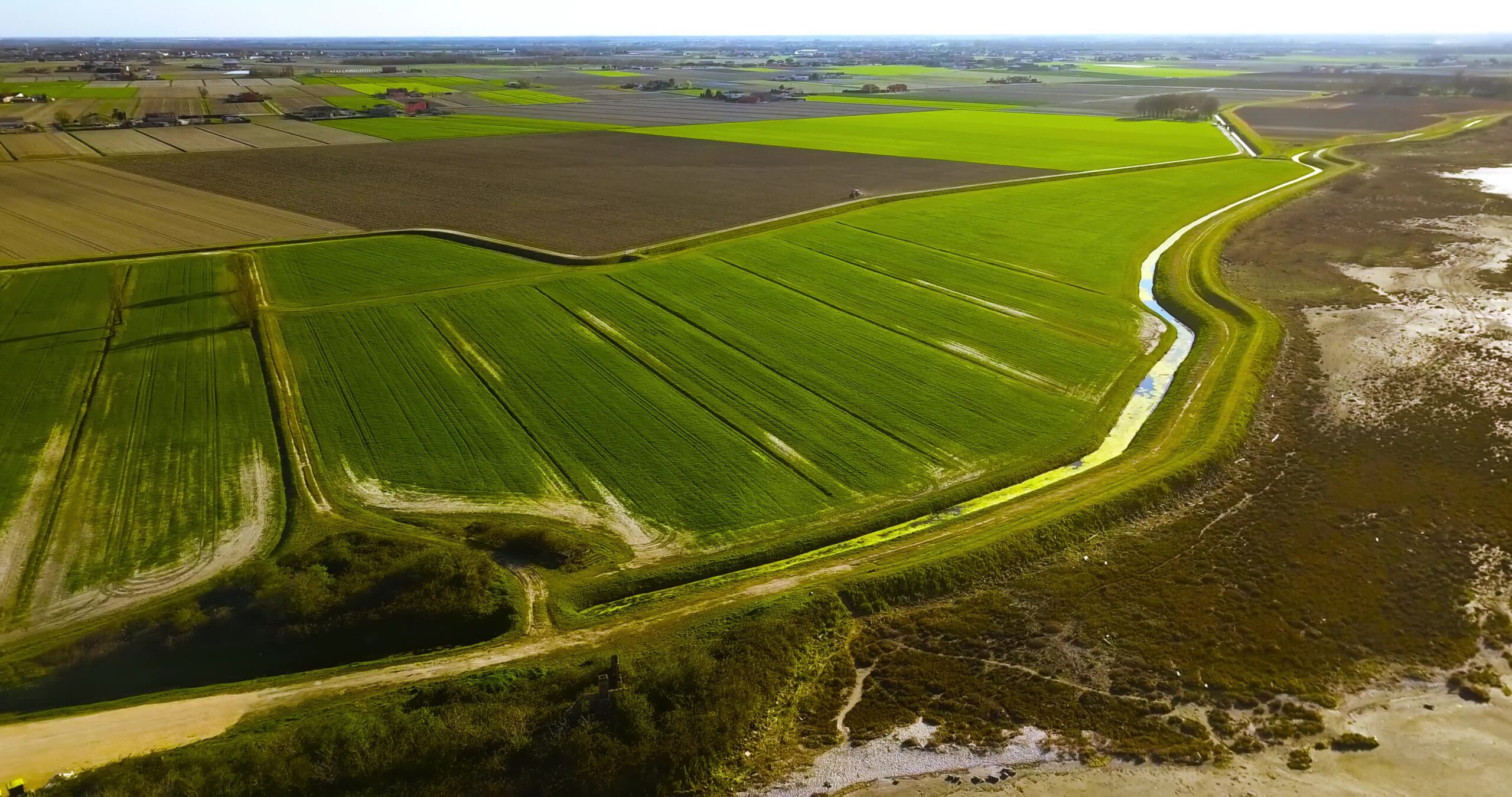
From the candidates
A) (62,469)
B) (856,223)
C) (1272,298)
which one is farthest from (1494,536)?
(62,469)

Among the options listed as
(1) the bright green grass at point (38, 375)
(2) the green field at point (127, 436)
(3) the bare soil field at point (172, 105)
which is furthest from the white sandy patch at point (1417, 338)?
(3) the bare soil field at point (172, 105)

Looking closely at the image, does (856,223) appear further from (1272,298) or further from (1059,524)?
(1059,524)

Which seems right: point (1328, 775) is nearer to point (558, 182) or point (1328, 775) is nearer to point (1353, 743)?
point (1353, 743)

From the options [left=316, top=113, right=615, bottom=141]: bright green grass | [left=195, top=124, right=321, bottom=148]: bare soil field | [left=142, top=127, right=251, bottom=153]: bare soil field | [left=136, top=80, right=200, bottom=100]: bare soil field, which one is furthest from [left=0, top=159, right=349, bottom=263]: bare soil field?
[left=136, top=80, right=200, bottom=100]: bare soil field

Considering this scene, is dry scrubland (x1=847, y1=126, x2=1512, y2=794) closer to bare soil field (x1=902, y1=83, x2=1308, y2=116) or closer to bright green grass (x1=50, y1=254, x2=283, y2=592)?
bright green grass (x1=50, y1=254, x2=283, y2=592)

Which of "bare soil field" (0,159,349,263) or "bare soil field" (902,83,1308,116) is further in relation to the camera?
"bare soil field" (902,83,1308,116)
